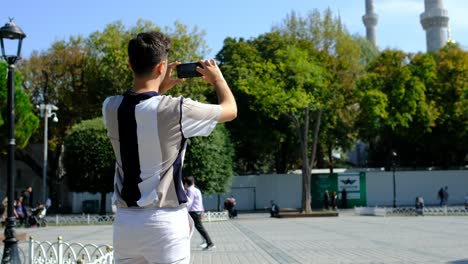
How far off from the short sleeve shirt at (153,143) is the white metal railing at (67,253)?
427 cm

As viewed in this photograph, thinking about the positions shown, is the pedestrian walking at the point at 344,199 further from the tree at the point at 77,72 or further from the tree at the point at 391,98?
the tree at the point at 77,72

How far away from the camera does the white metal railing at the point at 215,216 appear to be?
29125 millimetres

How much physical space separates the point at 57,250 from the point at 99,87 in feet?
105

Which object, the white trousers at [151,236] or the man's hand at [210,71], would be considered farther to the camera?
the man's hand at [210,71]

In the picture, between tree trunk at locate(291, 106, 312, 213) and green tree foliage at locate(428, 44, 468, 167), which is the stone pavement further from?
green tree foliage at locate(428, 44, 468, 167)

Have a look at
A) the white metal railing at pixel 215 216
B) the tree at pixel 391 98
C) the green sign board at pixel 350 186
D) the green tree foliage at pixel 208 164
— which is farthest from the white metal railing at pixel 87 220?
the tree at pixel 391 98

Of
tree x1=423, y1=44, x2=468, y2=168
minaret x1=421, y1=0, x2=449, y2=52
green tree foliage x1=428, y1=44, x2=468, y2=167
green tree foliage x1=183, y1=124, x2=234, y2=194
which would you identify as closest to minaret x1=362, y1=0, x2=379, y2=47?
minaret x1=421, y1=0, x2=449, y2=52

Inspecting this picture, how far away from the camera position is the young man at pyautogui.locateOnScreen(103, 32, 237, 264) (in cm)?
282

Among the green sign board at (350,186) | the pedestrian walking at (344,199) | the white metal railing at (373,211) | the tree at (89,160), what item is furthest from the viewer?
the green sign board at (350,186)

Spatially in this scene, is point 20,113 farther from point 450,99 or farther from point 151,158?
point 151,158

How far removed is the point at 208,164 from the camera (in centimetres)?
3403

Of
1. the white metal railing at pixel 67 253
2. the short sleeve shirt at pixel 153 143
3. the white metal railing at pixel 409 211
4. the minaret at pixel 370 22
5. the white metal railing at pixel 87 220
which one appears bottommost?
the white metal railing at pixel 87 220

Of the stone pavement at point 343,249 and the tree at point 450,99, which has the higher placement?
the tree at point 450,99

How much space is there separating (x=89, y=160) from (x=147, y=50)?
31.2 m
